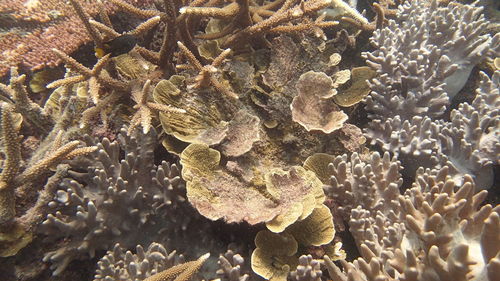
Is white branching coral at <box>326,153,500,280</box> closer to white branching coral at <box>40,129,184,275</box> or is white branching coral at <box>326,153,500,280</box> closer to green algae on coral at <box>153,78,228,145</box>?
green algae on coral at <box>153,78,228,145</box>

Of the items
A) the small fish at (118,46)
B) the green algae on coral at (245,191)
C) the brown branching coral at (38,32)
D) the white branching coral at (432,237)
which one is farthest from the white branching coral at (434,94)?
the brown branching coral at (38,32)

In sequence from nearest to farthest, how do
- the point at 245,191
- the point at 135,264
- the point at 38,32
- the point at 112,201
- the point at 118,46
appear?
the point at 135,264 → the point at 112,201 → the point at 245,191 → the point at 118,46 → the point at 38,32

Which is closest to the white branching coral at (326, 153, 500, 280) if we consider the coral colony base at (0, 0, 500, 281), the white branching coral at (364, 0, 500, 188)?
the coral colony base at (0, 0, 500, 281)

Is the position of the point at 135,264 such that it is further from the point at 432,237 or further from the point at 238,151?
the point at 432,237

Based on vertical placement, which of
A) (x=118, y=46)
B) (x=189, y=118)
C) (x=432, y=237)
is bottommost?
(x=432, y=237)

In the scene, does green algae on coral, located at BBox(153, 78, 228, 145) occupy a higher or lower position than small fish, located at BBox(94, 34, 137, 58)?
lower

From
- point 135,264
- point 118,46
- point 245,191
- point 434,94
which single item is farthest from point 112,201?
point 434,94
